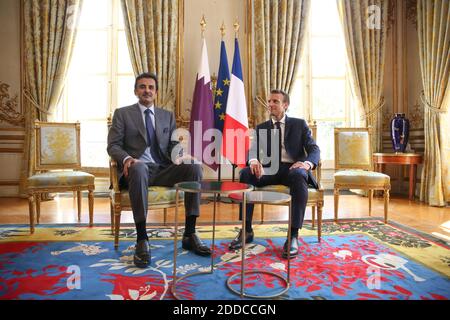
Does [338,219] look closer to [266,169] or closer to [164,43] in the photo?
[266,169]

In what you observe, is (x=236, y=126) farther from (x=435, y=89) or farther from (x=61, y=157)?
(x=435, y=89)

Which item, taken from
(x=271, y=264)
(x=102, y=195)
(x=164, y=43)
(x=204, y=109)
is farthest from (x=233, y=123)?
(x=271, y=264)

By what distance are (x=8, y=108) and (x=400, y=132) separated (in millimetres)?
4913

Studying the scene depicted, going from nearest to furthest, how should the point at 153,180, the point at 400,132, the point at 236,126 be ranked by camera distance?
the point at 153,180, the point at 236,126, the point at 400,132

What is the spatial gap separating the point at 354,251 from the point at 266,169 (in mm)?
814

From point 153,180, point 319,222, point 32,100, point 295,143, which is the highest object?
point 32,100

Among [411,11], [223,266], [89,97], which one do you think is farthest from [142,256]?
[411,11]

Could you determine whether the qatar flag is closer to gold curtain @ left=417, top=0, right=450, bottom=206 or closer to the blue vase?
the blue vase

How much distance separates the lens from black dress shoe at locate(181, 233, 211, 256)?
2.12 meters

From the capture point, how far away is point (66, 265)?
1.94m

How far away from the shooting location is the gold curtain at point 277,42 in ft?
14.2

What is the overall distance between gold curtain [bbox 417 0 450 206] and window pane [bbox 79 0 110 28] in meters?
3.98

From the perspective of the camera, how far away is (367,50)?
14.5ft

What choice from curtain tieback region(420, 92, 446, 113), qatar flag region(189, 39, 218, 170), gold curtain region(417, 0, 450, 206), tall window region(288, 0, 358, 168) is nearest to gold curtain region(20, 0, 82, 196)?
qatar flag region(189, 39, 218, 170)
